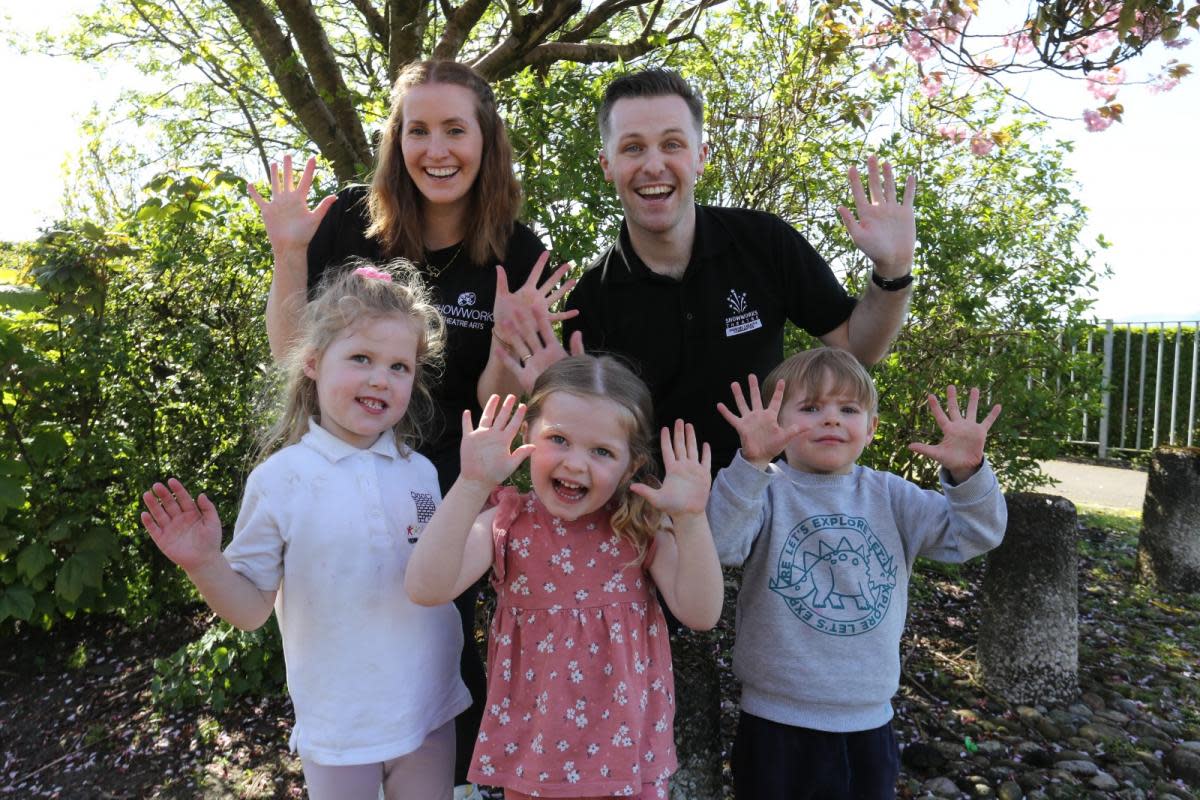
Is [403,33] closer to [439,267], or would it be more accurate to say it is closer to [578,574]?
[439,267]

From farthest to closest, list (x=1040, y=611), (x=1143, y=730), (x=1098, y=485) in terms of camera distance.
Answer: (x=1098, y=485) → (x=1040, y=611) → (x=1143, y=730)

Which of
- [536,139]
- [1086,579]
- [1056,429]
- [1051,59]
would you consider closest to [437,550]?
[536,139]

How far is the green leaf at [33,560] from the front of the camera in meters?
3.99

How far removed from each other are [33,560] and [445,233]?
2.87 metres

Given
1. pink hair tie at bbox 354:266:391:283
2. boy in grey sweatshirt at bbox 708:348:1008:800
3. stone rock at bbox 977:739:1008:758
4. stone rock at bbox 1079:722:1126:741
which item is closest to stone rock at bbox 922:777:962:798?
stone rock at bbox 977:739:1008:758

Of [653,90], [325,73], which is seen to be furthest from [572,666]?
[325,73]

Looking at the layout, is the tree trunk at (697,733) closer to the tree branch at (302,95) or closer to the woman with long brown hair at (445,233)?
the woman with long brown hair at (445,233)

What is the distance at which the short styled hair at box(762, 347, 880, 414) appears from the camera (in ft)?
7.36

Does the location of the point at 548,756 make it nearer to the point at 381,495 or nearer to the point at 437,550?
the point at 437,550

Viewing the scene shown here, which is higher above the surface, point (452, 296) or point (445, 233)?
point (445, 233)

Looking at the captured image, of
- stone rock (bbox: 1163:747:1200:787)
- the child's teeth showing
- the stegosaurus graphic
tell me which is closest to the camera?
the child's teeth showing

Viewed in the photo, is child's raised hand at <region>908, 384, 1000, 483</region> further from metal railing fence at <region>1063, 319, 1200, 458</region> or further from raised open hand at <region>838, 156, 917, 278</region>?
metal railing fence at <region>1063, 319, 1200, 458</region>

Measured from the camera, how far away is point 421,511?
2139 millimetres

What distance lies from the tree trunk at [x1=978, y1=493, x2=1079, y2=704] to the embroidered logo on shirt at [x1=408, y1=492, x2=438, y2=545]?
111 inches
